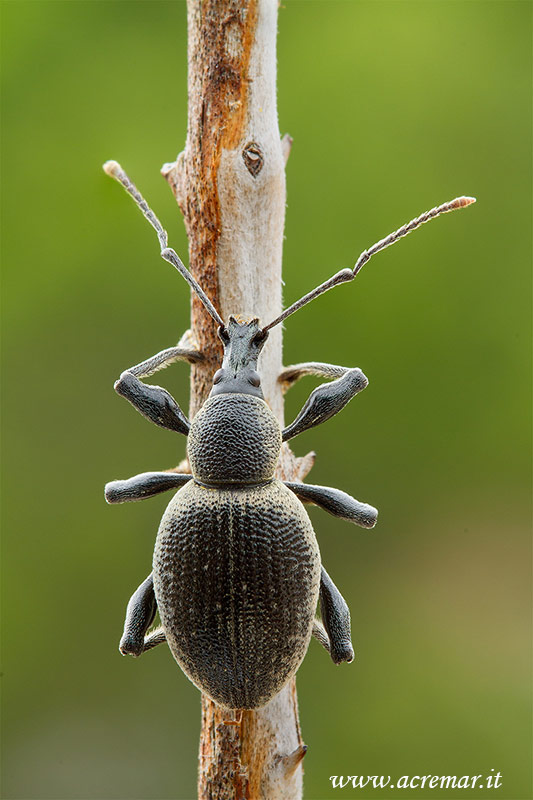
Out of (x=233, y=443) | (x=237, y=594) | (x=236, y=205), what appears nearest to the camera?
(x=237, y=594)

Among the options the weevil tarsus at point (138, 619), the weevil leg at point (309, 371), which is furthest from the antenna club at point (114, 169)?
the weevil tarsus at point (138, 619)

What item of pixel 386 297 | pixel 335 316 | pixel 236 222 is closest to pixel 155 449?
pixel 335 316


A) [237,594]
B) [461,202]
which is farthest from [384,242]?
[237,594]

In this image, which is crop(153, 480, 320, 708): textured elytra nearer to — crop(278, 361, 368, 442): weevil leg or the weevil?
the weevil

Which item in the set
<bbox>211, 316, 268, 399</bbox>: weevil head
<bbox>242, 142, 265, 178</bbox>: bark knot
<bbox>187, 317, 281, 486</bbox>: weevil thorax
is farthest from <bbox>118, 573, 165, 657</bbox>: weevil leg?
<bbox>242, 142, 265, 178</bbox>: bark knot

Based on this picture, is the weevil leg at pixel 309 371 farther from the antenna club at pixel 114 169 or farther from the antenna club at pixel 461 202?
the antenna club at pixel 114 169

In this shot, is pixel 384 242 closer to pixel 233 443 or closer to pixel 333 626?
pixel 233 443
